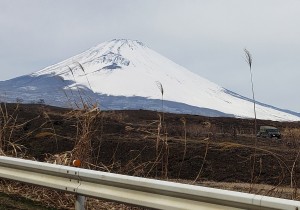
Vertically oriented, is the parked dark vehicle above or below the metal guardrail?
below

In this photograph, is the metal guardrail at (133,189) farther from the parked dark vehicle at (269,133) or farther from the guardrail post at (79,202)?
the parked dark vehicle at (269,133)

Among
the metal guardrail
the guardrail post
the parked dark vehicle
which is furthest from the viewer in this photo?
the parked dark vehicle

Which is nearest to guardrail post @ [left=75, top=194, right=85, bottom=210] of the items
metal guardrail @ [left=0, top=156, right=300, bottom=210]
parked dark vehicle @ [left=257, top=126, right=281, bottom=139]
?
metal guardrail @ [left=0, top=156, right=300, bottom=210]

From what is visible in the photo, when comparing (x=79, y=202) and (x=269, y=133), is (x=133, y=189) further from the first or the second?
(x=269, y=133)

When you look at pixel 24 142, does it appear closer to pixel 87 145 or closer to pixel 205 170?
pixel 205 170

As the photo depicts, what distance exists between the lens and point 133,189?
4930 millimetres

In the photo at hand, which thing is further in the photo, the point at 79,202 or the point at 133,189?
the point at 79,202

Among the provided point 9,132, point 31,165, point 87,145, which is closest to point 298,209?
point 31,165

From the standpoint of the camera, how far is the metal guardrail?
411cm

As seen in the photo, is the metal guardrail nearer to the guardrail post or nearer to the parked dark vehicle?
the guardrail post

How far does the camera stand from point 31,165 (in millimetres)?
5871

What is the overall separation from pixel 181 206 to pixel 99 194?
40.0 inches

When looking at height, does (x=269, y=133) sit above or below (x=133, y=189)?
below

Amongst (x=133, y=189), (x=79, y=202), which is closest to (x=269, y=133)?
(x=79, y=202)
